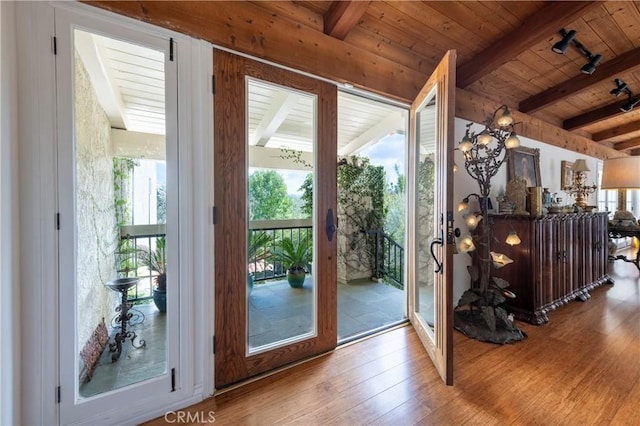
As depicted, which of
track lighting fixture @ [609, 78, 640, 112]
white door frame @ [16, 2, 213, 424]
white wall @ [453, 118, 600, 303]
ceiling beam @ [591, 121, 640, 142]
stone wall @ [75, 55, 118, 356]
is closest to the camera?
white door frame @ [16, 2, 213, 424]

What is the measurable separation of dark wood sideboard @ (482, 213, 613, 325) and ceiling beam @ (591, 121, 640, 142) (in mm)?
3013

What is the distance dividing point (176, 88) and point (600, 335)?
13.1ft

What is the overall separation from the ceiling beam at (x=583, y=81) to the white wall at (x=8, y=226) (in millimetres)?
5086

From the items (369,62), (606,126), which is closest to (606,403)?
(369,62)

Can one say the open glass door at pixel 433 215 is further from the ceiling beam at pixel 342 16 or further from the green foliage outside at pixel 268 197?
the green foliage outside at pixel 268 197

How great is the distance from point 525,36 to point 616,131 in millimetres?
4706

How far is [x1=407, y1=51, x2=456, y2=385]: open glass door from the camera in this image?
73.0 inches

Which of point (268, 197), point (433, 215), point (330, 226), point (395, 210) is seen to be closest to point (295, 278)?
point (330, 226)

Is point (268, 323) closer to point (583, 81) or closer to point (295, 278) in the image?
point (295, 278)

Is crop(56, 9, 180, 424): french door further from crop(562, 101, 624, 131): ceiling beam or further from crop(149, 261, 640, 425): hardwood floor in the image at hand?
crop(562, 101, 624, 131): ceiling beam

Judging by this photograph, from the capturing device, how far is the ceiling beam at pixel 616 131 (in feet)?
16.7

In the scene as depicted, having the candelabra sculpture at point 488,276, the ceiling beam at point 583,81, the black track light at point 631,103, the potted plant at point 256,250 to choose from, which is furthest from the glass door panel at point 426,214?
the black track light at point 631,103

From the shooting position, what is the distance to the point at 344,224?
446 centimetres

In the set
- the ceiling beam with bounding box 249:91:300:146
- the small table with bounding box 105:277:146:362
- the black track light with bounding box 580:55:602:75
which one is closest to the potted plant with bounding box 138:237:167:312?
the small table with bounding box 105:277:146:362
